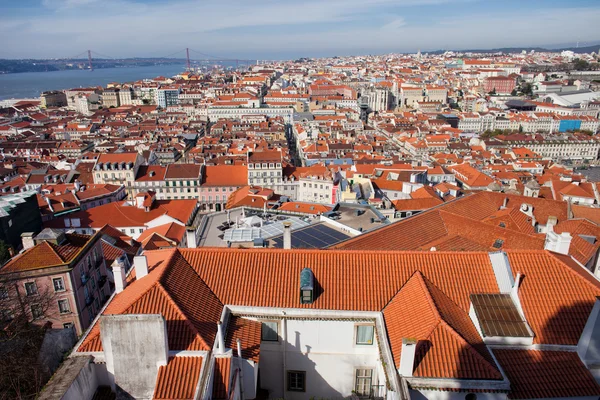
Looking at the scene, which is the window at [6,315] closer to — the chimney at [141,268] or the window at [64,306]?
the window at [64,306]

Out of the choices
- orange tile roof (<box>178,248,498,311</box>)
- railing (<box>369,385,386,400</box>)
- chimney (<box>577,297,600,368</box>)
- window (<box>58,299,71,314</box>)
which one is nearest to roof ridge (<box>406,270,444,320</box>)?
orange tile roof (<box>178,248,498,311</box>)

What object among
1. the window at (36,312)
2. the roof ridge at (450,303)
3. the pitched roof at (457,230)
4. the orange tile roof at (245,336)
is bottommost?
the window at (36,312)

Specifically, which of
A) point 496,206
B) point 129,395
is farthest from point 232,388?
point 496,206

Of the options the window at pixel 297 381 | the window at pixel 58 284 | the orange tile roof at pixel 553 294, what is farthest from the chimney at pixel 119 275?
the orange tile roof at pixel 553 294

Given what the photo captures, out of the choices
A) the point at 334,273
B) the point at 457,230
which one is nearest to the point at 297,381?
the point at 334,273

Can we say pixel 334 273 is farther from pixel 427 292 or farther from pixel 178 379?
pixel 178 379

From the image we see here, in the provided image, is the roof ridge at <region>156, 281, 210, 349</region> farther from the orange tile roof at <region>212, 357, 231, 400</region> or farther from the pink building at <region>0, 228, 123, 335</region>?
the pink building at <region>0, 228, 123, 335</region>

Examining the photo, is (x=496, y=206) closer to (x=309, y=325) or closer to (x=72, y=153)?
(x=309, y=325)
